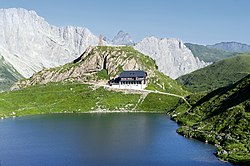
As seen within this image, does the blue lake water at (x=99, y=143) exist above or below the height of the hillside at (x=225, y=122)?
below

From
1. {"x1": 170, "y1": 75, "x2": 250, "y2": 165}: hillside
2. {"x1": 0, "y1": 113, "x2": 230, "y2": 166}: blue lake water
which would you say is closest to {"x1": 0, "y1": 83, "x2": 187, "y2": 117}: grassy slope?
{"x1": 0, "y1": 113, "x2": 230, "y2": 166}: blue lake water

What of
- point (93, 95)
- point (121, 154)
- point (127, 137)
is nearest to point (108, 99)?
point (93, 95)

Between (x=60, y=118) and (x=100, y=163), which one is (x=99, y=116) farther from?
(x=100, y=163)

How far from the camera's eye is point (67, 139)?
364 ft

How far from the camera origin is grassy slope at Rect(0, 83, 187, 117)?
588 ft

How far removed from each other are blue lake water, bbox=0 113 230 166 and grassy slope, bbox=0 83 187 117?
24905mm

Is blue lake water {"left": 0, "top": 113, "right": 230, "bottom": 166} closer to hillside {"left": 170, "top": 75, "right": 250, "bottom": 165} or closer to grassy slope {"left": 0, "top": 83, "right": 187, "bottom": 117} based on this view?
hillside {"left": 170, "top": 75, "right": 250, "bottom": 165}

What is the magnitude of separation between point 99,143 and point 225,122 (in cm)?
3701

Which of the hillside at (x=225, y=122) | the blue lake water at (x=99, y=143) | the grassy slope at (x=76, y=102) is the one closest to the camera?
the blue lake water at (x=99, y=143)

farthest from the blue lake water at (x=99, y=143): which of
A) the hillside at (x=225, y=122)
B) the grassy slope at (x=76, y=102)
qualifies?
the grassy slope at (x=76, y=102)

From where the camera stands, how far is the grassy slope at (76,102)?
588ft

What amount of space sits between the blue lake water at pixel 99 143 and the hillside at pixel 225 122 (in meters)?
3.52

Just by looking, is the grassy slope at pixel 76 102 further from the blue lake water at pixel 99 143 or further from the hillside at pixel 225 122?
the hillside at pixel 225 122

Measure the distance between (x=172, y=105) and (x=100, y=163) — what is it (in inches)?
4098
